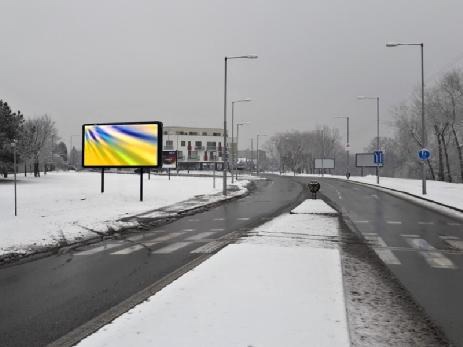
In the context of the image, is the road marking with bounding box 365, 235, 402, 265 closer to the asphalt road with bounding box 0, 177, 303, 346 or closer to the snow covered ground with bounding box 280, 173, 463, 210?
the asphalt road with bounding box 0, 177, 303, 346

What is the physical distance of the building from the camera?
465 ft

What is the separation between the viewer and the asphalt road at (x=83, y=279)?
17.8ft

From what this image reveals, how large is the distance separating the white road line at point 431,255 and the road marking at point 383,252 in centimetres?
64

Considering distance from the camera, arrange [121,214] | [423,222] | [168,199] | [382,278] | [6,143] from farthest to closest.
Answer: [6,143] < [168,199] < [121,214] < [423,222] < [382,278]

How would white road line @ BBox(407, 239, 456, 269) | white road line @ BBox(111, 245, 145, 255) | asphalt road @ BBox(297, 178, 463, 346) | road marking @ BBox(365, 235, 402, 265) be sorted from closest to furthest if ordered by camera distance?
asphalt road @ BBox(297, 178, 463, 346)
white road line @ BBox(407, 239, 456, 269)
road marking @ BBox(365, 235, 402, 265)
white road line @ BBox(111, 245, 145, 255)

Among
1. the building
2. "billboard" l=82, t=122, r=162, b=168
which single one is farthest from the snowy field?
the building

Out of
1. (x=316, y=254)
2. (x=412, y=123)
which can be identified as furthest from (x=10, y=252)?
(x=412, y=123)

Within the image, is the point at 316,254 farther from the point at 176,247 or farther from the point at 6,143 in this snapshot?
the point at 6,143

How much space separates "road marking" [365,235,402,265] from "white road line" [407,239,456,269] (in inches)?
25.1

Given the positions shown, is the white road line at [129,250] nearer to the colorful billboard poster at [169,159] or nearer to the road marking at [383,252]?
the road marking at [383,252]

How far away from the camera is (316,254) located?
30.7 ft

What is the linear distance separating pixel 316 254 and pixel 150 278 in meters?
3.44

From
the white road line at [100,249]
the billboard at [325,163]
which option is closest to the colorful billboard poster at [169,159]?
the billboard at [325,163]

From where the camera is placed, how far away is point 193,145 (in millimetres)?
144875
